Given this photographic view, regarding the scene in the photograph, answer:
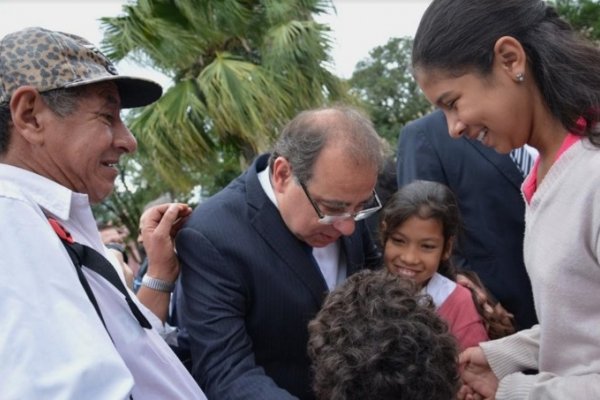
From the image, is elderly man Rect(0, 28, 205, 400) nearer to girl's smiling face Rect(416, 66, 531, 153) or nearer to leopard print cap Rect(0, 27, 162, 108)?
leopard print cap Rect(0, 27, 162, 108)

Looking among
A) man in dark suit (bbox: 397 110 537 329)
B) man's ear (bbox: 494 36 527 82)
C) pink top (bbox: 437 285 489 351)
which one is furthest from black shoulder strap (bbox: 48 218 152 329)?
man in dark suit (bbox: 397 110 537 329)

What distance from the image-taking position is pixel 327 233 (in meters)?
2.27

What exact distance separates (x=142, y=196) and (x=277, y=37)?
43.1 ft

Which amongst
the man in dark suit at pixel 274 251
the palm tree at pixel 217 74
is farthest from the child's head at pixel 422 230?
the palm tree at pixel 217 74

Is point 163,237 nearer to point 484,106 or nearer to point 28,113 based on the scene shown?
point 28,113

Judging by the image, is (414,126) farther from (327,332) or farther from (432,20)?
(327,332)

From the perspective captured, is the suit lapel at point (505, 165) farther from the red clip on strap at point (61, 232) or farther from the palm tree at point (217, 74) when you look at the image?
the palm tree at point (217, 74)

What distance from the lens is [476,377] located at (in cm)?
199

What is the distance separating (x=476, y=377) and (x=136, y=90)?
3.98ft

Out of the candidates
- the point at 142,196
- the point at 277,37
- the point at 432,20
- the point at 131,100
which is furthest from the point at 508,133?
the point at 142,196

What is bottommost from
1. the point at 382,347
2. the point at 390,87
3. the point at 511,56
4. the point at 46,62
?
the point at 390,87

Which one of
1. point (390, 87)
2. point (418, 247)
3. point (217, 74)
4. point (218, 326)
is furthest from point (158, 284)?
point (390, 87)

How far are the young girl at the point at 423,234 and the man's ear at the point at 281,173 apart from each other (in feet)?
1.98

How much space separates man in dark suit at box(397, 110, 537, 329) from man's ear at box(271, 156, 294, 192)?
872 mm
